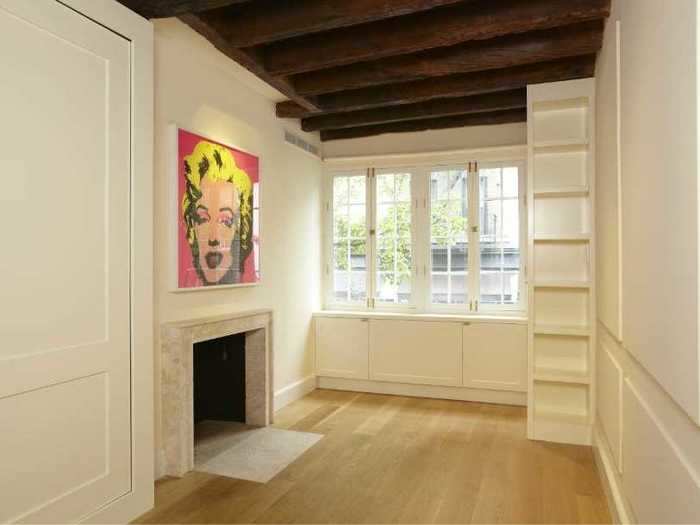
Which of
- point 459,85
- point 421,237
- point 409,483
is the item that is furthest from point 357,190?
point 409,483

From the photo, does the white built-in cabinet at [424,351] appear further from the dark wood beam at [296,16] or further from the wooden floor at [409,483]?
the dark wood beam at [296,16]

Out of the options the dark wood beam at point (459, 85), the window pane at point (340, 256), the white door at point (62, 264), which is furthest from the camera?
the window pane at point (340, 256)

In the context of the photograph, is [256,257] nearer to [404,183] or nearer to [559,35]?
[404,183]

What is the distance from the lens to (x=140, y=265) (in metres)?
2.67

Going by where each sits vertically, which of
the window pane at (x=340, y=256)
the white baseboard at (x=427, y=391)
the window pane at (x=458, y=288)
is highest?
the window pane at (x=340, y=256)

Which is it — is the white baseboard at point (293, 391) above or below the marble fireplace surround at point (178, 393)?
below

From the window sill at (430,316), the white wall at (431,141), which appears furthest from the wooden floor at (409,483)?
the white wall at (431,141)

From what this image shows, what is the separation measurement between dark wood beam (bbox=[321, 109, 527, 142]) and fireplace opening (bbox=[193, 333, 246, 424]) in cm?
244

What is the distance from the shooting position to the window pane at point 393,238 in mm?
5207

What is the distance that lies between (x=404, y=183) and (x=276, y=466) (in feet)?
10.3

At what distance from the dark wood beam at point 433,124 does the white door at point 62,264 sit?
2.94 m

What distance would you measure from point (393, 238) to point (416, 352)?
4.02ft

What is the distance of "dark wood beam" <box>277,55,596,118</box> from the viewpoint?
3.57m

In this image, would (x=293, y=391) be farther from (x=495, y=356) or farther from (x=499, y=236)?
(x=499, y=236)
